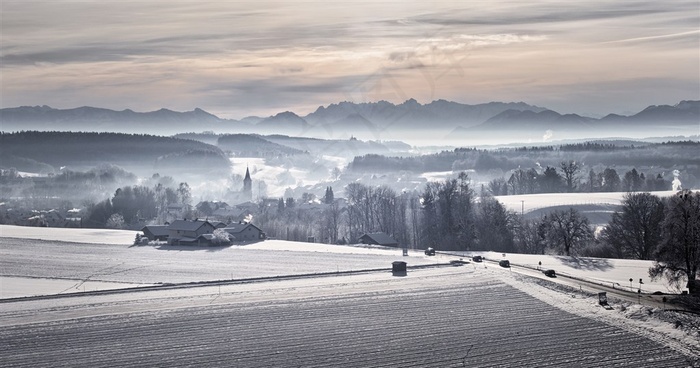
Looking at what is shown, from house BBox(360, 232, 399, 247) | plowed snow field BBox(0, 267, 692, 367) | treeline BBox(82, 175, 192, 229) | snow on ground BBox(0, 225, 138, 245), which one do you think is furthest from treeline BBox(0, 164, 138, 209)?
plowed snow field BBox(0, 267, 692, 367)

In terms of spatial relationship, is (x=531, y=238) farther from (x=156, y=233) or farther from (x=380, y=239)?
(x=156, y=233)

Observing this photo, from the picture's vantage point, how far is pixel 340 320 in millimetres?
32344

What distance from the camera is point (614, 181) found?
396 feet

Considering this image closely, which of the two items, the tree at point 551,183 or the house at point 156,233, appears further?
the tree at point 551,183

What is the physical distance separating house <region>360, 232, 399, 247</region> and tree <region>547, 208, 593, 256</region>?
14.9 meters

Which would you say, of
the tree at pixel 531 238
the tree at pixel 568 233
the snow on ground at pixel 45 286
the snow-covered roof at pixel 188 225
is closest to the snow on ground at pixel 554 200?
the tree at pixel 531 238

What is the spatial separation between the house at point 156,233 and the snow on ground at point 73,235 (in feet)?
4.87

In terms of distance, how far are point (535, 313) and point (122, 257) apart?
33753mm

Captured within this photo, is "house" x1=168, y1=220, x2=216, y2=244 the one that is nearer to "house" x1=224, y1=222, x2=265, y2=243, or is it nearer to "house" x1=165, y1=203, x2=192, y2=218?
"house" x1=224, y1=222, x2=265, y2=243

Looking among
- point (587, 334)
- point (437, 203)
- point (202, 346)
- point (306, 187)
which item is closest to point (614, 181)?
point (437, 203)

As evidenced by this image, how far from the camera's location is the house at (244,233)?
69.9 m

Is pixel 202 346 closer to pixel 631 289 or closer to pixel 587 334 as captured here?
pixel 587 334

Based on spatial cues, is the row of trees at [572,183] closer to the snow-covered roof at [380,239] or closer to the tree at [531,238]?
the tree at [531,238]

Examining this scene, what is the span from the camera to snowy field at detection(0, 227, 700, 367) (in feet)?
88.6
